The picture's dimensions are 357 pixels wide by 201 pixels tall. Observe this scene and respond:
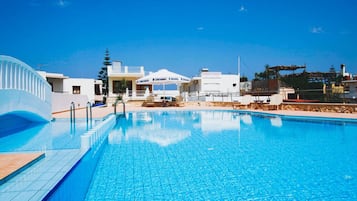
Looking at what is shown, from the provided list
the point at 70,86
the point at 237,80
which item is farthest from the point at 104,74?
the point at 237,80

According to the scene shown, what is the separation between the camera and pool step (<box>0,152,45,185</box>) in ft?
11.3

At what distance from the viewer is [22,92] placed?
8438 millimetres

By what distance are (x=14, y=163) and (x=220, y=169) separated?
11.6 ft

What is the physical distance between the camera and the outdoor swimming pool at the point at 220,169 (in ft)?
11.8

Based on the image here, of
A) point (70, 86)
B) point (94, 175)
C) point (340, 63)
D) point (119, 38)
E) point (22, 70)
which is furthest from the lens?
point (340, 63)

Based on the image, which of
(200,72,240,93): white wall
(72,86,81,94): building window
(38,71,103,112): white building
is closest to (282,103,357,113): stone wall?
(200,72,240,93): white wall

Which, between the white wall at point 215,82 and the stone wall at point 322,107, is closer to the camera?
the stone wall at point 322,107

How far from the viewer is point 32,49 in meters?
36.9

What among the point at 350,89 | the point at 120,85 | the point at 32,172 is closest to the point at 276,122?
the point at 32,172

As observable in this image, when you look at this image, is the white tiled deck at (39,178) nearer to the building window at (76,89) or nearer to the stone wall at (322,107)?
the stone wall at (322,107)

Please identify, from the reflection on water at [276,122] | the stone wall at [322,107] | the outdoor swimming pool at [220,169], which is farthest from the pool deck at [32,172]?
the stone wall at [322,107]

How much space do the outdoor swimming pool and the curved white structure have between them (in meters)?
3.35

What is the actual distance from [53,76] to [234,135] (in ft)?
68.6

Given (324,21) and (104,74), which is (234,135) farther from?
(104,74)
